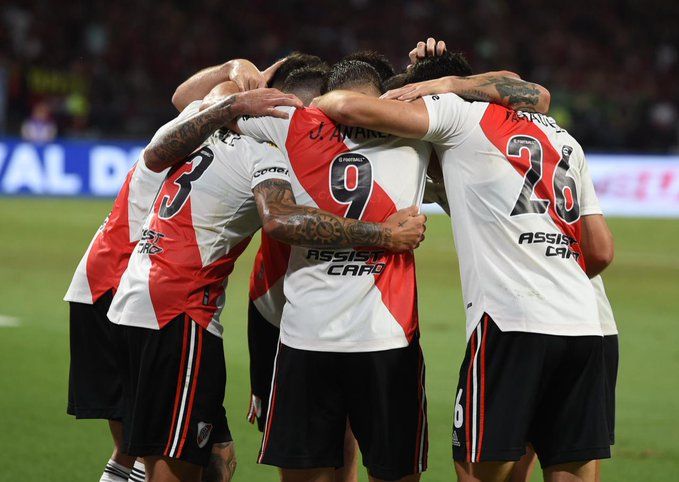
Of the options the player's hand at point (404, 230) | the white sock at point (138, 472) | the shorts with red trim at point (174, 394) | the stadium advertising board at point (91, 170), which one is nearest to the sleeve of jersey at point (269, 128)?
the player's hand at point (404, 230)

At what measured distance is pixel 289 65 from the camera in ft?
15.9

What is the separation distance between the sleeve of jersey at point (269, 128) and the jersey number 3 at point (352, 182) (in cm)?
24

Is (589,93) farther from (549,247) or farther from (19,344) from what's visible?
(549,247)

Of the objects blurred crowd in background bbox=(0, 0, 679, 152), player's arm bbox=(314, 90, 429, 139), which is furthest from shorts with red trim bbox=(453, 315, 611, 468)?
blurred crowd in background bbox=(0, 0, 679, 152)

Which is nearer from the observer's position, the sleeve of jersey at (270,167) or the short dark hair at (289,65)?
the sleeve of jersey at (270,167)

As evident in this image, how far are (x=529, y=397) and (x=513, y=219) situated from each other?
648mm

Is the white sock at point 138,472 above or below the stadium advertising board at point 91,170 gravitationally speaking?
below

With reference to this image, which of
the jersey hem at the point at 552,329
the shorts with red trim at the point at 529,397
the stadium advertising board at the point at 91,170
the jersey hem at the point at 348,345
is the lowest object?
the shorts with red trim at the point at 529,397

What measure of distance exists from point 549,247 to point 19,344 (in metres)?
6.05

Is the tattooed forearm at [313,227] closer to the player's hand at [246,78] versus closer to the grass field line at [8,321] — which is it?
the player's hand at [246,78]

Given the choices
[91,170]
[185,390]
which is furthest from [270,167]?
[91,170]

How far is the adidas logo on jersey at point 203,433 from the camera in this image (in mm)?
4230

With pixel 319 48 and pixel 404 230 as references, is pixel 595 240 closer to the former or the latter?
pixel 404 230

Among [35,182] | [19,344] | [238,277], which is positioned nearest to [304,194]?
[19,344]
